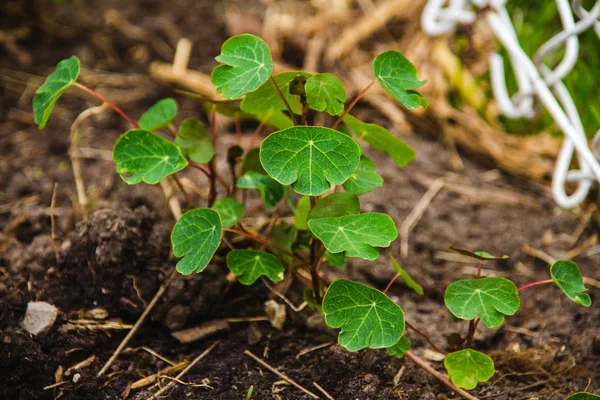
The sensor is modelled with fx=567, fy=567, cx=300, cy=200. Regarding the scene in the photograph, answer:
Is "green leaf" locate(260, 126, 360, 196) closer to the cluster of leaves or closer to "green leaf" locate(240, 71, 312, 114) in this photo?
the cluster of leaves

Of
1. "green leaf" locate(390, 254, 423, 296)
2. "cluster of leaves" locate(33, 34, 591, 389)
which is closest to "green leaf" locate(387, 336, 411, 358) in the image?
"cluster of leaves" locate(33, 34, 591, 389)

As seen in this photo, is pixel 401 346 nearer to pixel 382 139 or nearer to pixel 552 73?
pixel 382 139

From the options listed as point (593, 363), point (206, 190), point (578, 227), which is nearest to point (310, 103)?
point (206, 190)

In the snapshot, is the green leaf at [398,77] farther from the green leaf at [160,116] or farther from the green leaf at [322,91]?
the green leaf at [160,116]

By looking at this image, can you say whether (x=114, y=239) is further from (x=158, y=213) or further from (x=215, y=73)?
(x=215, y=73)

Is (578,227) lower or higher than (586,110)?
lower

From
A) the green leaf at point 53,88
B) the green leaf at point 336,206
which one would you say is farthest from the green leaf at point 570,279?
the green leaf at point 53,88

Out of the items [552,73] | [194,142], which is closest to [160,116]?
[194,142]
